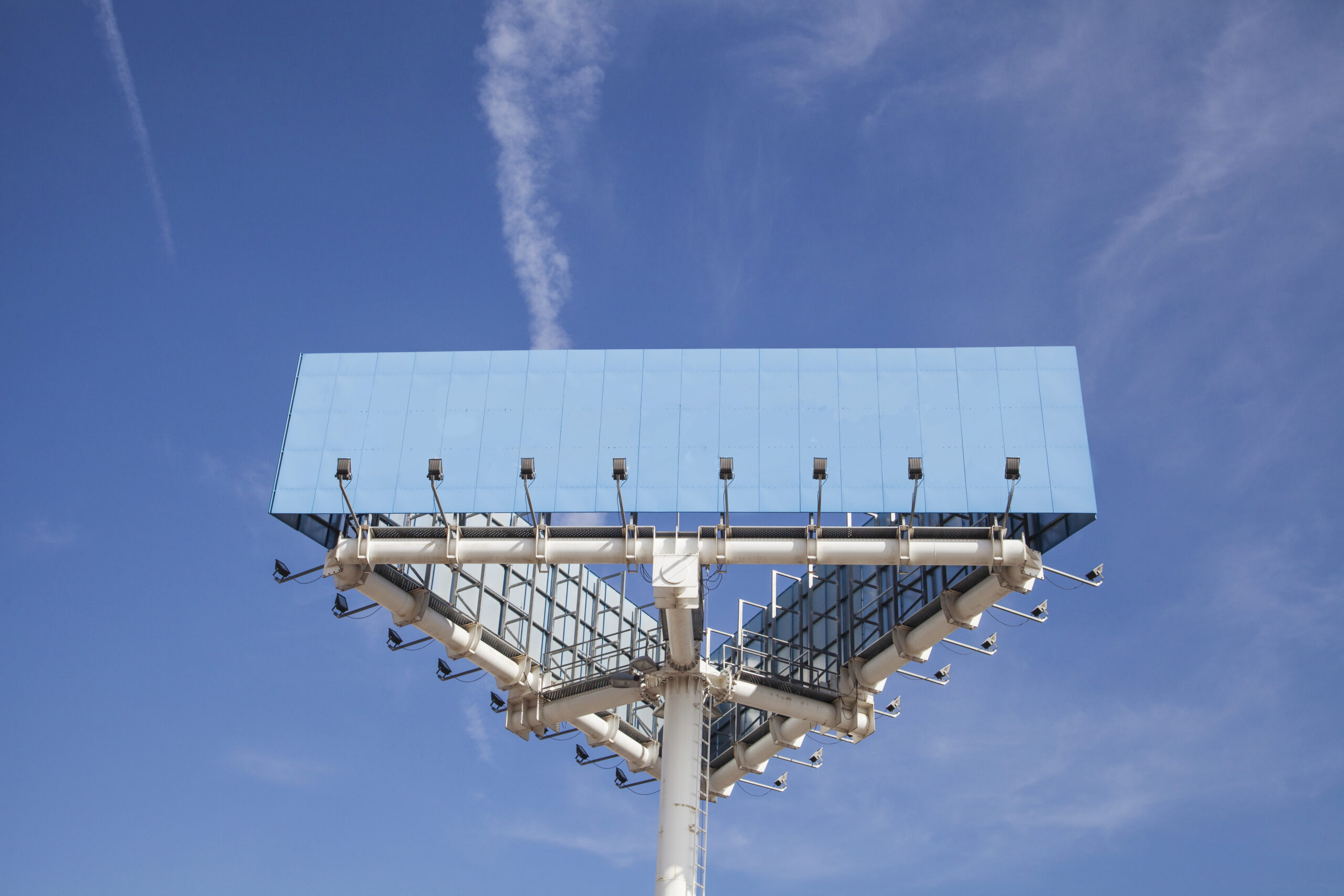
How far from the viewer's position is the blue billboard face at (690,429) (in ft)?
93.4

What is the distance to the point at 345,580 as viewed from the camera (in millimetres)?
29016

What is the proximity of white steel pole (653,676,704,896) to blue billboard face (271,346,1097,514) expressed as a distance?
23.6ft

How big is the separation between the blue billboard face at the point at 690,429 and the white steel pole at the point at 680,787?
7187 mm

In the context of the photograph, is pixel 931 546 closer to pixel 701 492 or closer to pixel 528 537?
pixel 701 492

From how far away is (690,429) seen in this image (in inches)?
1169

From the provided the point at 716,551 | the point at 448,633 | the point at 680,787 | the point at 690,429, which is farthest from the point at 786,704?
the point at 448,633

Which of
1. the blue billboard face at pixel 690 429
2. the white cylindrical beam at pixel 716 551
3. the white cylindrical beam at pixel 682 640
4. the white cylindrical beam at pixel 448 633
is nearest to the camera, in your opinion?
the white cylindrical beam at pixel 716 551

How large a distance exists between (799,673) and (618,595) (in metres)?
8.20

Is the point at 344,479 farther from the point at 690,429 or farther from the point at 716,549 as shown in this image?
the point at 716,549

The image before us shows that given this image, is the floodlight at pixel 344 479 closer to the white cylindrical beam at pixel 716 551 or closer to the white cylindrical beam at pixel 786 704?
the white cylindrical beam at pixel 716 551

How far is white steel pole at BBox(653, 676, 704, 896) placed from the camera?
30672mm

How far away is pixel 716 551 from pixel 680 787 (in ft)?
24.6

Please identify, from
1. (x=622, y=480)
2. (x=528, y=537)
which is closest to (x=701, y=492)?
(x=622, y=480)

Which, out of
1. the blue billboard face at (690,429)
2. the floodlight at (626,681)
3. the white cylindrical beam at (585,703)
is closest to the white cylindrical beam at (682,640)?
the floodlight at (626,681)
